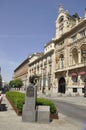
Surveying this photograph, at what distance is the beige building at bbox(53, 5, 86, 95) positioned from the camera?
60316 mm

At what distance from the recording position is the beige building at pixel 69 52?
60316 mm

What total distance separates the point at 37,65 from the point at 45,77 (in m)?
18.1

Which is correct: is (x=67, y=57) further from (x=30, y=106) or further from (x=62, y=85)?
(x=30, y=106)

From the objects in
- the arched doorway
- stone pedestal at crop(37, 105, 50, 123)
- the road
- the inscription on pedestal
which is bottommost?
the road

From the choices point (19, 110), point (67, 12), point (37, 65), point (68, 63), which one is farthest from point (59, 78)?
point (19, 110)

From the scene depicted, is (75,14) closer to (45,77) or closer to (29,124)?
(45,77)

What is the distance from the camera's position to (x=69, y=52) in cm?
6725

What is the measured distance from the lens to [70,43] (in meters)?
66.9

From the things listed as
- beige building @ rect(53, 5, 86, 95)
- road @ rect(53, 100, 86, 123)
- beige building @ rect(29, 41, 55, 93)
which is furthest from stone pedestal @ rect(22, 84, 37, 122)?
beige building @ rect(29, 41, 55, 93)

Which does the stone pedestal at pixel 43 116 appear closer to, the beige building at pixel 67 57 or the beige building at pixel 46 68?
the beige building at pixel 67 57

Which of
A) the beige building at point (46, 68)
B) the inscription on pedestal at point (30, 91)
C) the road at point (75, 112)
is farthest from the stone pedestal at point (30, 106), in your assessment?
the beige building at point (46, 68)

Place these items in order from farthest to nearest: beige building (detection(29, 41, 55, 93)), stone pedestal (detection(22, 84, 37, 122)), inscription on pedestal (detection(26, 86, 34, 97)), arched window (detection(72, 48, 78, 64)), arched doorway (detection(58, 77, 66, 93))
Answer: beige building (detection(29, 41, 55, 93)), arched doorway (detection(58, 77, 66, 93)), arched window (detection(72, 48, 78, 64)), inscription on pedestal (detection(26, 86, 34, 97)), stone pedestal (detection(22, 84, 37, 122))

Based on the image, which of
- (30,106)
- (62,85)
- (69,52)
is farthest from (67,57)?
(30,106)

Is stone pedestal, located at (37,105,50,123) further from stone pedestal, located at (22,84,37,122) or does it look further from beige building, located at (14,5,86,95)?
beige building, located at (14,5,86,95)
